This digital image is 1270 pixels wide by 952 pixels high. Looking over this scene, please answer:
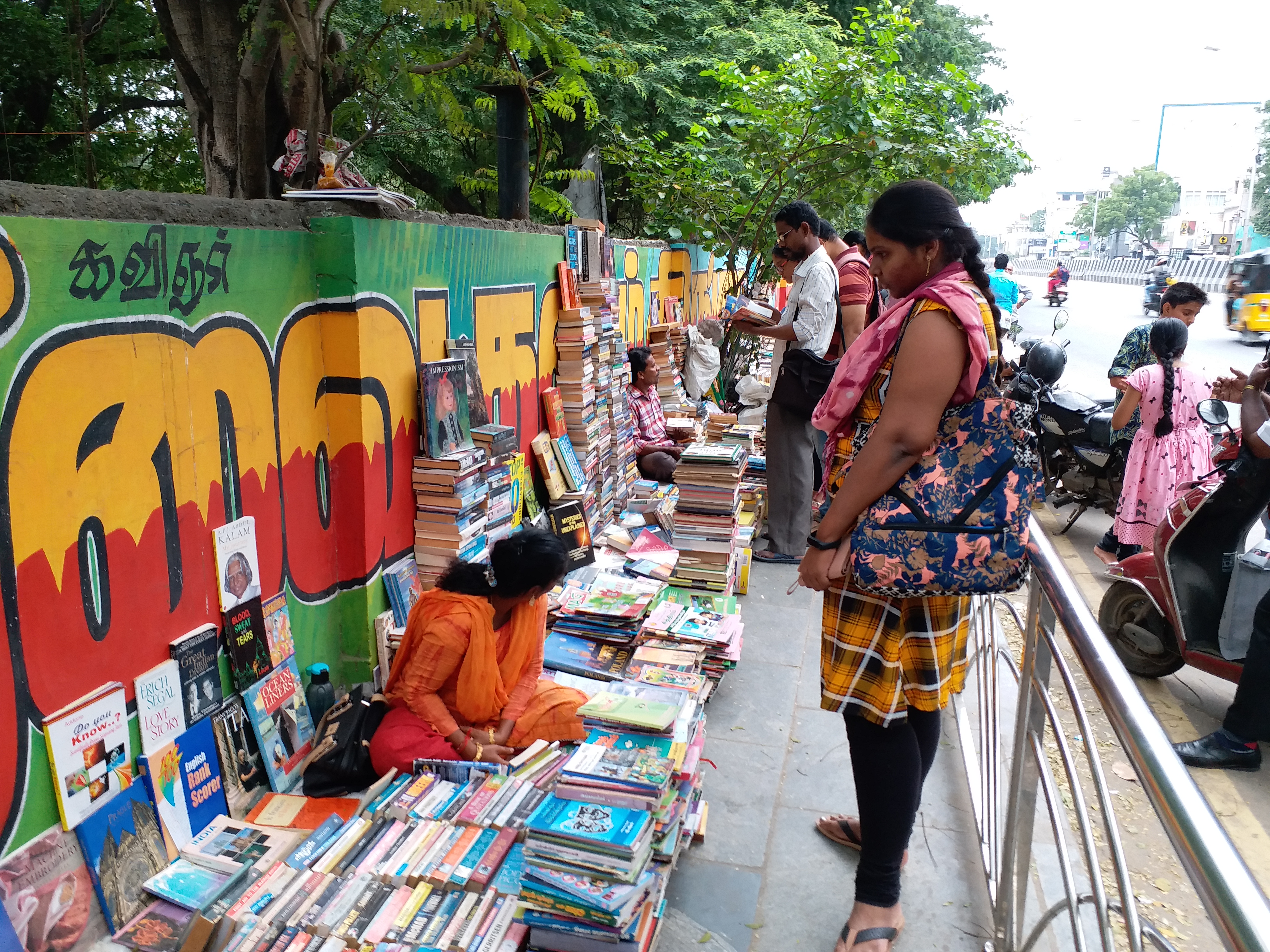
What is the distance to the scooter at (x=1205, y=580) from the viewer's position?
12.2 feet

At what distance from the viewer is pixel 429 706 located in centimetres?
296

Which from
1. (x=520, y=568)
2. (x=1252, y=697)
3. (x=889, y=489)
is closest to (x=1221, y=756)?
(x=1252, y=697)

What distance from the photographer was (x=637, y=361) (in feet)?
23.9

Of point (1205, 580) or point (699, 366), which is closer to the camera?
point (1205, 580)

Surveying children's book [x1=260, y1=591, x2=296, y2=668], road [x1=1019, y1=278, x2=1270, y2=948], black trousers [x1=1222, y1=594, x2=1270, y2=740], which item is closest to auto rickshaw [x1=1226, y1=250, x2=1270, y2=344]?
road [x1=1019, y1=278, x2=1270, y2=948]

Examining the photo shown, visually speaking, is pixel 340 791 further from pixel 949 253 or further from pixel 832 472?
pixel 949 253

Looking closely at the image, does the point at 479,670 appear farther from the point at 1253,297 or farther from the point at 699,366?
the point at 1253,297

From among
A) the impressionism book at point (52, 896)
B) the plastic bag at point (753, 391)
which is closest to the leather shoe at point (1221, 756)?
the impressionism book at point (52, 896)

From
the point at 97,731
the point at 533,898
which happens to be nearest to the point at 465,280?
the point at 97,731

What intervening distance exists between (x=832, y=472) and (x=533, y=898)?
1.30 metres

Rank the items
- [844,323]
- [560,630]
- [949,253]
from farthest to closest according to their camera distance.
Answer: [844,323]
[560,630]
[949,253]

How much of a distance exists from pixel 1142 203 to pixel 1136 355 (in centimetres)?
6902

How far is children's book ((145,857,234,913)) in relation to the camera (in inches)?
91.9

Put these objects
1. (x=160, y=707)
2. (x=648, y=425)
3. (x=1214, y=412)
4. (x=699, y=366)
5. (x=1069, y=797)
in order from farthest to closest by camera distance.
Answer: (x=699, y=366)
(x=648, y=425)
(x=1214, y=412)
(x=1069, y=797)
(x=160, y=707)
